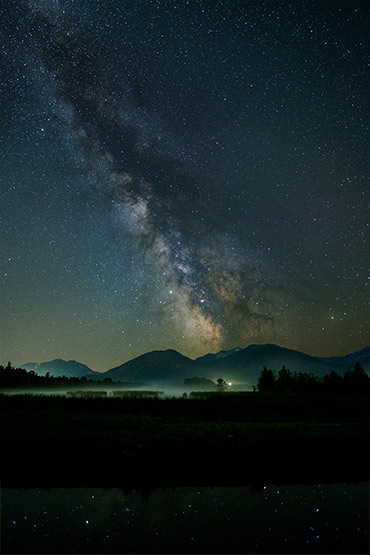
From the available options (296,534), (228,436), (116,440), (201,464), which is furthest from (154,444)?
(296,534)

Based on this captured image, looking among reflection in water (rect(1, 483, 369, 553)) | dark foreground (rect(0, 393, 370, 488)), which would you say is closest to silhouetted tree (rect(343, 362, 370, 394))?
dark foreground (rect(0, 393, 370, 488))

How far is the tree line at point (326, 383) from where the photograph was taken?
94.1m

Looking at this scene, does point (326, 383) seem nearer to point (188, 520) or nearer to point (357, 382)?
point (357, 382)

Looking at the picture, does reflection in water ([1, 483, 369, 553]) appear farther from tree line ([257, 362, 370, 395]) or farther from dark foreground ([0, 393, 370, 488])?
tree line ([257, 362, 370, 395])

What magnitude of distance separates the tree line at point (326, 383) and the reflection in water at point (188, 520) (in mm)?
90475

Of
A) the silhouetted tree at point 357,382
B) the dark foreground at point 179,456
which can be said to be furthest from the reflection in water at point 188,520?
the silhouetted tree at point 357,382

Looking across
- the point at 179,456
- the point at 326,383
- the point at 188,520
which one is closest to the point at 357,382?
the point at 326,383

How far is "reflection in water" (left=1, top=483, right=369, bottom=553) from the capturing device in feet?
29.6

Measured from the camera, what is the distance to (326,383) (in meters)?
100

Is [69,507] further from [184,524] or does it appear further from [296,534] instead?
[296,534]

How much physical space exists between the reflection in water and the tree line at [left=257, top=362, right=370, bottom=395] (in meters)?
90.5

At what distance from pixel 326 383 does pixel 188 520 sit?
101 m

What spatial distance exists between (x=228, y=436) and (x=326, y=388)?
287 ft

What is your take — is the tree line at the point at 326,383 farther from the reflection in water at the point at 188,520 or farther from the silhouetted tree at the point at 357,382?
the reflection in water at the point at 188,520
